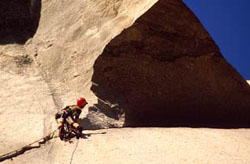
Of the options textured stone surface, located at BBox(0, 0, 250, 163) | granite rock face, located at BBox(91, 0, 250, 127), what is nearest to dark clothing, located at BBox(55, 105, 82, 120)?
textured stone surface, located at BBox(0, 0, 250, 163)

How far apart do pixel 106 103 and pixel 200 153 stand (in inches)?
64.9

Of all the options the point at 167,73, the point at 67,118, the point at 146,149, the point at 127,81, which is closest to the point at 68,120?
the point at 67,118

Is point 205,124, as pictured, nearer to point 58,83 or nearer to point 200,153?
point 200,153

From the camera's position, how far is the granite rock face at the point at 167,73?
603 centimetres

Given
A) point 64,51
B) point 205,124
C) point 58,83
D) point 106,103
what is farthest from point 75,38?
point 205,124

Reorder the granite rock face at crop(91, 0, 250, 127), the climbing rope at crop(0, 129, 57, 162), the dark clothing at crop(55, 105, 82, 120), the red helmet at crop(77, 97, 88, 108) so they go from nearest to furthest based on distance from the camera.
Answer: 1. the climbing rope at crop(0, 129, 57, 162)
2. the dark clothing at crop(55, 105, 82, 120)
3. the red helmet at crop(77, 97, 88, 108)
4. the granite rock face at crop(91, 0, 250, 127)

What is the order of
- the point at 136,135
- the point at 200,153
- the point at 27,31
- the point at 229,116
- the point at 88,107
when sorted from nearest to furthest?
the point at 200,153 < the point at 136,135 < the point at 88,107 < the point at 229,116 < the point at 27,31

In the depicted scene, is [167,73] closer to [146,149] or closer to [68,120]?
[146,149]

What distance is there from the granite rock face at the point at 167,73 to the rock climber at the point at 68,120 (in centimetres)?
72

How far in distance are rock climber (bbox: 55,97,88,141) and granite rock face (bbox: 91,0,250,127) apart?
0.72 meters

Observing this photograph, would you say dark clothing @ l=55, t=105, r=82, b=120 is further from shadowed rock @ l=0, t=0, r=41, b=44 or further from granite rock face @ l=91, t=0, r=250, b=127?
shadowed rock @ l=0, t=0, r=41, b=44

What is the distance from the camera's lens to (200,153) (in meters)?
5.09

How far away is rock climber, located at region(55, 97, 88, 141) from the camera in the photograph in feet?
17.2

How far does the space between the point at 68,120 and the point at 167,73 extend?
5.76 feet
